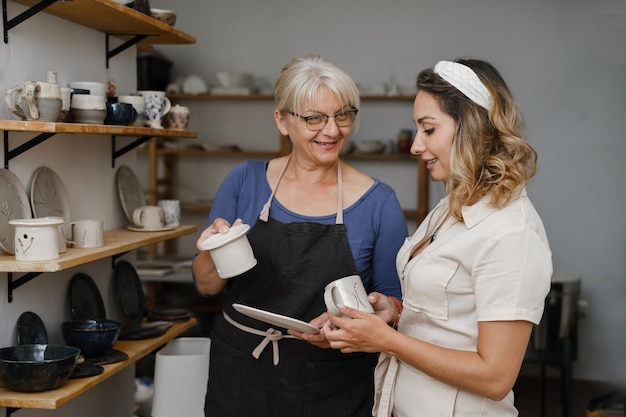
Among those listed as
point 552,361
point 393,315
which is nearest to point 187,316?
point 393,315

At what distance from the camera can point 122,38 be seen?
2652 mm

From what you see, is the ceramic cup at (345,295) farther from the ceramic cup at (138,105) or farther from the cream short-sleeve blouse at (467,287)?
the ceramic cup at (138,105)

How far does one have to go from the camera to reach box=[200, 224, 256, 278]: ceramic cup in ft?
5.86

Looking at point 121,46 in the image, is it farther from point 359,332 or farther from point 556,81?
point 556,81

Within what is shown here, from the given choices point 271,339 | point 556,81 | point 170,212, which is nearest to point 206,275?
point 271,339

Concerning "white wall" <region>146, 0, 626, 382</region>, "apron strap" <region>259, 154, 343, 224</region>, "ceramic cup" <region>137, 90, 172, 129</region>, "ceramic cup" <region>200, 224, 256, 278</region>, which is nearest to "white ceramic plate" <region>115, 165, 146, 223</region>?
"ceramic cup" <region>137, 90, 172, 129</region>

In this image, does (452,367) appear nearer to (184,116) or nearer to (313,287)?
(313,287)

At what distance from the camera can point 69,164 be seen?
232cm

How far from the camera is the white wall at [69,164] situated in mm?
1999

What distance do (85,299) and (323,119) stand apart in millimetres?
1011

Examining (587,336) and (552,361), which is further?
(587,336)

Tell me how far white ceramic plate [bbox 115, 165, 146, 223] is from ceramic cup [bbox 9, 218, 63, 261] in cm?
80

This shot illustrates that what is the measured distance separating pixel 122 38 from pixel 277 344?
1.29m

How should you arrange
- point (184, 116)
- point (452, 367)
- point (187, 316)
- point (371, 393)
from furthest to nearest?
point (187, 316), point (184, 116), point (371, 393), point (452, 367)
